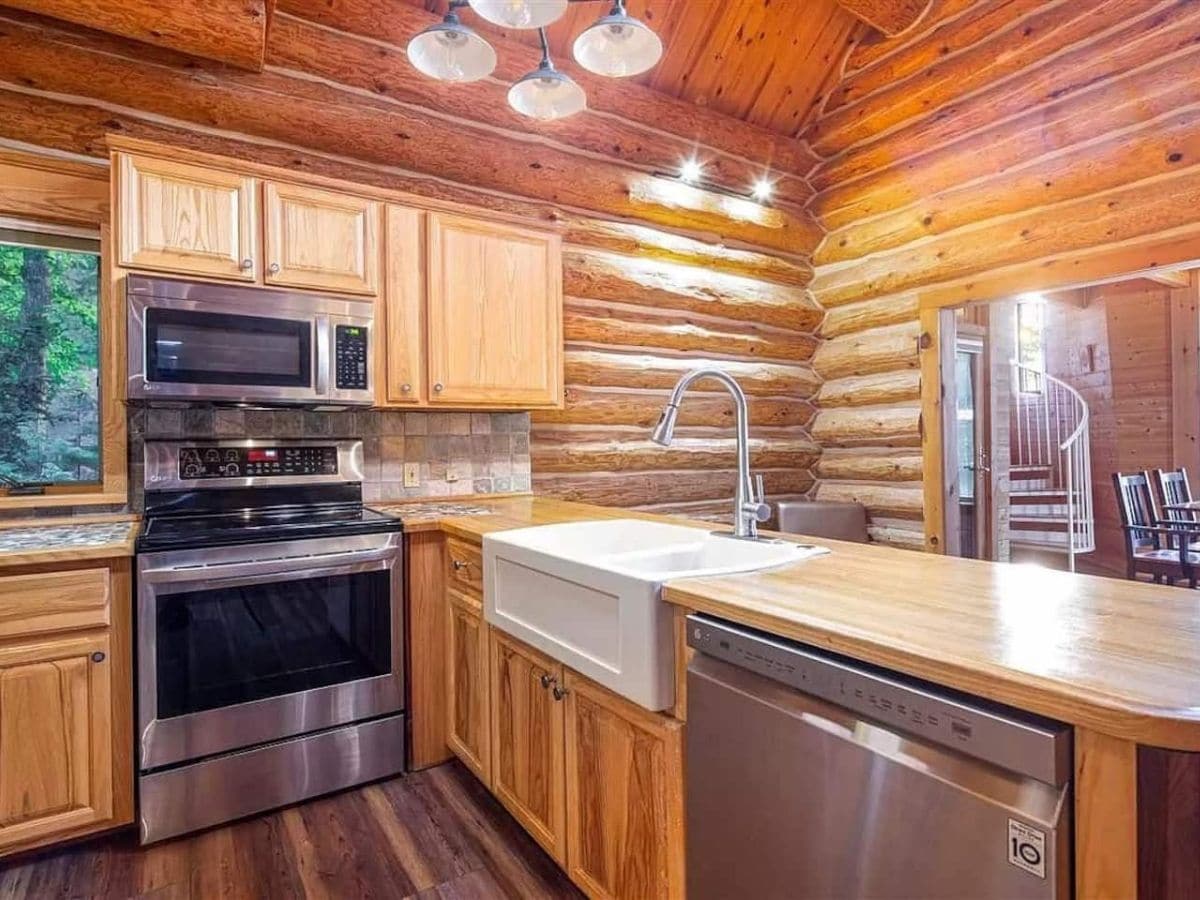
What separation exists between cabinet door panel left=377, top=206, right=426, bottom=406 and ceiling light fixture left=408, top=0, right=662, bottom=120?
70 cm

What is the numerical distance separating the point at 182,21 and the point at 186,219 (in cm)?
70

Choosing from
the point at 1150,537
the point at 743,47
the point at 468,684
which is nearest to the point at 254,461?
the point at 468,684

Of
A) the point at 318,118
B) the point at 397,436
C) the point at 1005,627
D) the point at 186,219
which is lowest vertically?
the point at 1005,627

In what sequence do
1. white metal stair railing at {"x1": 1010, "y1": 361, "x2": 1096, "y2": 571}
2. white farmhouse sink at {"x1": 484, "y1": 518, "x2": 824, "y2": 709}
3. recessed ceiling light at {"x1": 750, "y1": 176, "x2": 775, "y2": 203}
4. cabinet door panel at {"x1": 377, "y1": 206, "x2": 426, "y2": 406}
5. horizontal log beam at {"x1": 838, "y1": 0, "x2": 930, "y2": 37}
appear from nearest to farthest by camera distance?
white farmhouse sink at {"x1": 484, "y1": 518, "x2": 824, "y2": 709} → cabinet door panel at {"x1": 377, "y1": 206, "x2": 426, "y2": 406} → horizontal log beam at {"x1": 838, "y1": 0, "x2": 930, "y2": 37} → recessed ceiling light at {"x1": 750, "y1": 176, "x2": 775, "y2": 203} → white metal stair railing at {"x1": 1010, "y1": 361, "x2": 1096, "y2": 571}

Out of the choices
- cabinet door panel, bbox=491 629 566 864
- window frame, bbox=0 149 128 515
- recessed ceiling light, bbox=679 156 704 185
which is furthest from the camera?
recessed ceiling light, bbox=679 156 704 185

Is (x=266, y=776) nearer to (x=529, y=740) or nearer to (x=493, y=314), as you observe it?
(x=529, y=740)

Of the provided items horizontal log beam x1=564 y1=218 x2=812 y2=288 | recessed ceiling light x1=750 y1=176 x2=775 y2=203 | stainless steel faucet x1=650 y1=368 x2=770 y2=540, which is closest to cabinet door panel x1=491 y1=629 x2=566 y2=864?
stainless steel faucet x1=650 y1=368 x2=770 y2=540

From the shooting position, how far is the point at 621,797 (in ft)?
4.90

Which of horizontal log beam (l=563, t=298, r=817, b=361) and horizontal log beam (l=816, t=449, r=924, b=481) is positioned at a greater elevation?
horizontal log beam (l=563, t=298, r=817, b=361)

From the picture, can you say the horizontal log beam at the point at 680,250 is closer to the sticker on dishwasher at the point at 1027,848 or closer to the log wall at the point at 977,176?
the log wall at the point at 977,176

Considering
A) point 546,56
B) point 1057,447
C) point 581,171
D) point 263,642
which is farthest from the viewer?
point 1057,447

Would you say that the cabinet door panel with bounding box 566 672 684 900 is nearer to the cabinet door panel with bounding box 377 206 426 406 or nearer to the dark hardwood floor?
the dark hardwood floor

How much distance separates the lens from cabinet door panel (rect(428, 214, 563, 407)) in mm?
2684

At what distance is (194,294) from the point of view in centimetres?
218
